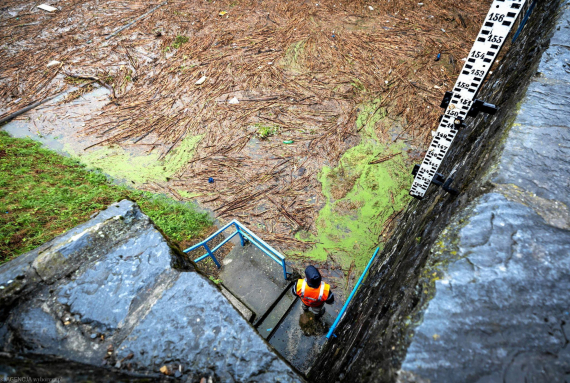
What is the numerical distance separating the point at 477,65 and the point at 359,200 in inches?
119

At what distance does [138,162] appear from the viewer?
5426 millimetres

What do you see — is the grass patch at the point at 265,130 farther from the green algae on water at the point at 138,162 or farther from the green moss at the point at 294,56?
the green moss at the point at 294,56

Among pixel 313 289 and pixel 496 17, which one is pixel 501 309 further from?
pixel 313 289

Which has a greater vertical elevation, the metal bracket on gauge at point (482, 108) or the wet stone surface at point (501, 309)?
the metal bracket on gauge at point (482, 108)

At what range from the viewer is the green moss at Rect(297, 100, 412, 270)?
13.6ft

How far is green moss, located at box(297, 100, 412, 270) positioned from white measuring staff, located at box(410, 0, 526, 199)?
6.79 ft

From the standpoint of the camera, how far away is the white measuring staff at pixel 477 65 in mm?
1651

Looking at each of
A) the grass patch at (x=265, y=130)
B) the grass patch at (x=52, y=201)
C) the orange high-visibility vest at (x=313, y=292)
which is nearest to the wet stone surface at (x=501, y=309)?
the orange high-visibility vest at (x=313, y=292)

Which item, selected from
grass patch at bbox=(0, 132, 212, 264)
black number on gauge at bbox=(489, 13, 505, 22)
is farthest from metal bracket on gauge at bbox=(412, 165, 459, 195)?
grass patch at bbox=(0, 132, 212, 264)

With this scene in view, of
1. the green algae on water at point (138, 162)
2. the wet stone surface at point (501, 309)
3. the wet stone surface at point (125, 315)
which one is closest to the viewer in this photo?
the wet stone surface at point (501, 309)

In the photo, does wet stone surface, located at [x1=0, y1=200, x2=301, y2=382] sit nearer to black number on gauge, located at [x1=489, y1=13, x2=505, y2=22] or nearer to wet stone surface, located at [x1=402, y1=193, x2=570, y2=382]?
wet stone surface, located at [x1=402, y1=193, x2=570, y2=382]

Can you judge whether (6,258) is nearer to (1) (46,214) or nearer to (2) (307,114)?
(1) (46,214)

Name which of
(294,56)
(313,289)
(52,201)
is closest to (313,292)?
(313,289)

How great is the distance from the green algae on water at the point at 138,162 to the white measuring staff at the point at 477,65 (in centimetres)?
464
